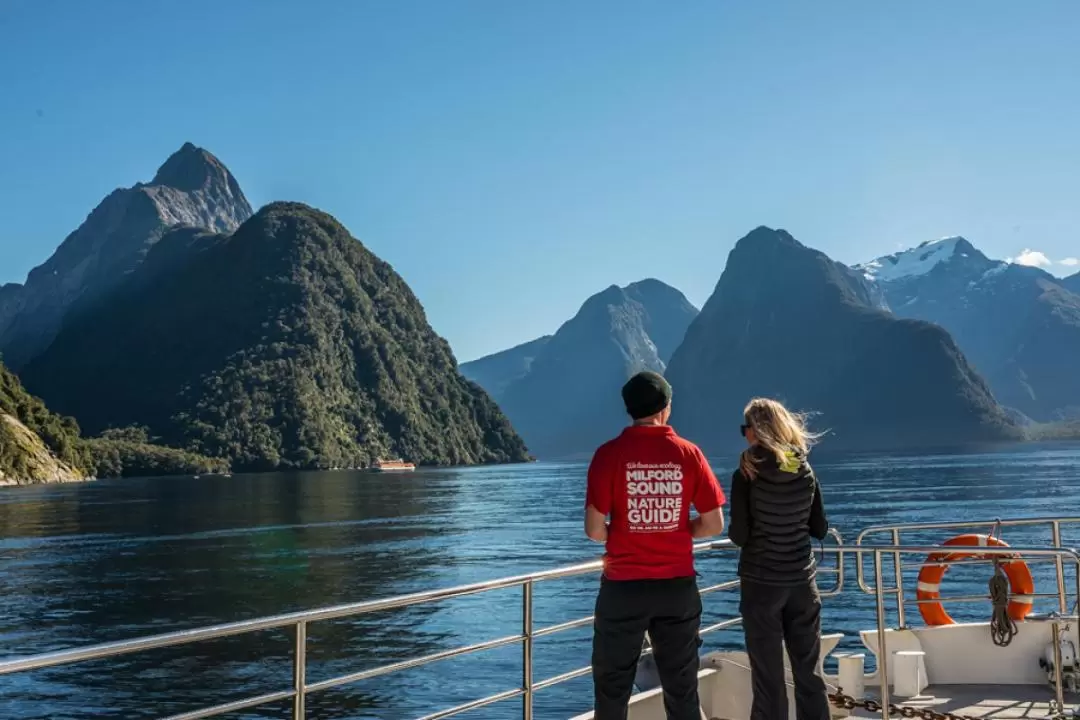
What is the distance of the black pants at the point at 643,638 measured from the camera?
4727mm

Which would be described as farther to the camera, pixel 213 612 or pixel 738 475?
pixel 213 612

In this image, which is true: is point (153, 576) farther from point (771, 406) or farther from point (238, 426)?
point (238, 426)

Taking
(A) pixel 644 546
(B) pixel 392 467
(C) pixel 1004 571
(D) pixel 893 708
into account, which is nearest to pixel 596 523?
(A) pixel 644 546

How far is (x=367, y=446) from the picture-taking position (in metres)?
194

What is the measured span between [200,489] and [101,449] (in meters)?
51.9

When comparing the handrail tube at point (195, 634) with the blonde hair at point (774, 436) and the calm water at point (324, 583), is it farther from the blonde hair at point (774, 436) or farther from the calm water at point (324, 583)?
the calm water at point (324, 583)

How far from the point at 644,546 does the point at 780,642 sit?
1241mm

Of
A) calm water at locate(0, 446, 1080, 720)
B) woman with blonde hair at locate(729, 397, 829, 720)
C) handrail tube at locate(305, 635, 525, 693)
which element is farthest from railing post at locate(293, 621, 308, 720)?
calm water at locate(0, 446, 1080, 720)

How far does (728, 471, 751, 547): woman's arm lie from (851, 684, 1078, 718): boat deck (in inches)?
102

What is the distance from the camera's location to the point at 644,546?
4.73m

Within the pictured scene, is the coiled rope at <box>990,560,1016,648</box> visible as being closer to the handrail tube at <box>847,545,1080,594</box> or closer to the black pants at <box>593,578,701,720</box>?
the handrail tube at <box>847,545,1080,594</box>

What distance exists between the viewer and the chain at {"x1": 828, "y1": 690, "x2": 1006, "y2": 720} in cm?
675

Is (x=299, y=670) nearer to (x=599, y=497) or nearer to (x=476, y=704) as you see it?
(x=476, y=704)

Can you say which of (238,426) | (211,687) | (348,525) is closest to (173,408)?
(238,426)
